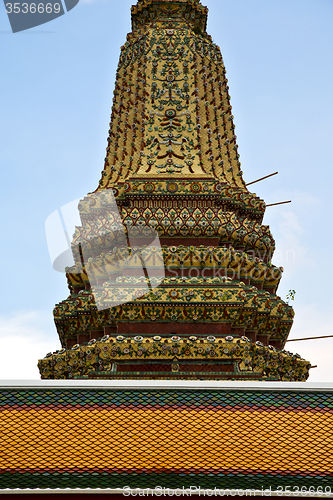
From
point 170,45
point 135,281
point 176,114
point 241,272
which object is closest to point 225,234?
point 241,272

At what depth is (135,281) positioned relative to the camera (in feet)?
40.1

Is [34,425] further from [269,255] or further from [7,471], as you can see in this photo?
[269,255]

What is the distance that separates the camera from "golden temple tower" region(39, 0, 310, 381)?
11.5 m

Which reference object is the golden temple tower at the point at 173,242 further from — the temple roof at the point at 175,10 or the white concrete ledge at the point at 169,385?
the white concrete ledge at the point at 169,385

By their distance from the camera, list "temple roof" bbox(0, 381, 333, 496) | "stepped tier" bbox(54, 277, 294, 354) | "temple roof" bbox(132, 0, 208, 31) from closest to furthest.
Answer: "temple roof" bbox(0, 381, 333, 496) → "stepped tier" bbox(54, 277, 294, 354) → "temple roof" bbox(132, 0, 208, 31)

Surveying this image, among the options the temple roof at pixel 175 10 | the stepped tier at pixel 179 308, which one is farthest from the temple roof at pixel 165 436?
the temple roof at pixel 175 10

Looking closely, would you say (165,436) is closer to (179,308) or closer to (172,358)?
(172,358)

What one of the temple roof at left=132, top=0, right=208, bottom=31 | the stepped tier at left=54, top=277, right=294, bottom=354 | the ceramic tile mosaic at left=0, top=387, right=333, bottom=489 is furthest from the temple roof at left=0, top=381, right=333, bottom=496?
the temple roof at left=132, top=0, right=208, bottom=31

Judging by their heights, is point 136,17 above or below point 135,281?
above

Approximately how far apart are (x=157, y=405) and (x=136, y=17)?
11.4m

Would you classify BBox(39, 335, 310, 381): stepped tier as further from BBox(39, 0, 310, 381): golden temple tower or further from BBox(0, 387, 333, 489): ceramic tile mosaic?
BBox(0, 387, 333, 489): ceramic tile mosaic

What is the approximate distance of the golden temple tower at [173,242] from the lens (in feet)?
37.7

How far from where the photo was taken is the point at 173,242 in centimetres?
1327

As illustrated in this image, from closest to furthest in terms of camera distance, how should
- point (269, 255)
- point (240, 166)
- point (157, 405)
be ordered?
point (157, 405) → point (269, 255) → point (240, 166)
